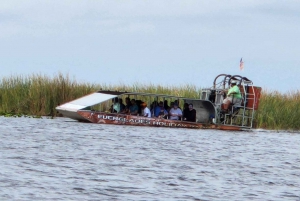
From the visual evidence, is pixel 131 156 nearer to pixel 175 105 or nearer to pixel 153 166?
pixel 153 166

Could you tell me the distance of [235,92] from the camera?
31.7 metres

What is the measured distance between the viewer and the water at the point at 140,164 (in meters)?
14.2

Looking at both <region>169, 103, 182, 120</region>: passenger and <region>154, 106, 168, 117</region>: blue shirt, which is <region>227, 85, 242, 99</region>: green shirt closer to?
<region>169, 103, 182, 120</region>: passenger

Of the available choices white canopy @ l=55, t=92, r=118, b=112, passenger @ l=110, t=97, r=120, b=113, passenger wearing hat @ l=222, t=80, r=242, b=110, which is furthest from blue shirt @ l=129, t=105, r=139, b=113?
passenger wearing hat @ l=222, t=80, r=242, b=110

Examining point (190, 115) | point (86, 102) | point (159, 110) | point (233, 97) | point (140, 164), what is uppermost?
point (233, 97)

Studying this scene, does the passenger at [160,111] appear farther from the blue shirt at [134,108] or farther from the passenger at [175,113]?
the blue shirt at [134,108]

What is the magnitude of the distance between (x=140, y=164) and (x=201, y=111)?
1637 centimetres

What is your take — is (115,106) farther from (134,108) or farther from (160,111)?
(160,111)

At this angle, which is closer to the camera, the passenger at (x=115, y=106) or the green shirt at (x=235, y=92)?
the green shirt at (x=235, y=92)

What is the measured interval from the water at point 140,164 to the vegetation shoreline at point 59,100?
5.09 meters

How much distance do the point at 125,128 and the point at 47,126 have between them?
2.82 m

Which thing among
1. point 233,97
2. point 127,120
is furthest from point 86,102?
point 233,97

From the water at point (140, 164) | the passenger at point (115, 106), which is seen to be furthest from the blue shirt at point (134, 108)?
the water at point (140, 164)

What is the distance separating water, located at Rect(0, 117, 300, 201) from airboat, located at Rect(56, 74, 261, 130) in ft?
2.30
